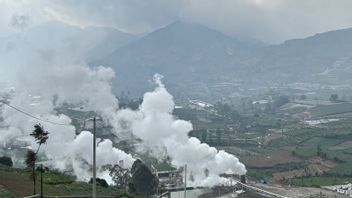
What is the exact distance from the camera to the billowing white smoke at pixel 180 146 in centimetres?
6819

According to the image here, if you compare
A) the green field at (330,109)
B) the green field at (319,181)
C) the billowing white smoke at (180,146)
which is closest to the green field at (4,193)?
the billowing white smoke at (180,146)

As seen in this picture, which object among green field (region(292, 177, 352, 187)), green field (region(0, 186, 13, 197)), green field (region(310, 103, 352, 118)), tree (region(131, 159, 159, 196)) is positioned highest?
green field (region(310, 103, 352, 118))

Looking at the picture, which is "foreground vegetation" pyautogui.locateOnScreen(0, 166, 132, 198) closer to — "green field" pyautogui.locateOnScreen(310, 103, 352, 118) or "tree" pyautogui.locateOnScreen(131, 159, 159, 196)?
"tree" pyautogui.locateOnScreen(131, 159, 159, 196)

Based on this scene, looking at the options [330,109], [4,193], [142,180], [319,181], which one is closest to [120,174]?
[142,180]

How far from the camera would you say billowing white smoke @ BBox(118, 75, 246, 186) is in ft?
224

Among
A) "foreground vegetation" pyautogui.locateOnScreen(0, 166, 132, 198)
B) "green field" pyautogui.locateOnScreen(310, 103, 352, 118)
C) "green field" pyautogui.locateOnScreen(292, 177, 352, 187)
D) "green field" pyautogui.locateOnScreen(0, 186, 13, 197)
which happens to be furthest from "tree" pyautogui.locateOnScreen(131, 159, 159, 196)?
"green field" pyautogui.locateOnScreen(310, 103, 352, 118)

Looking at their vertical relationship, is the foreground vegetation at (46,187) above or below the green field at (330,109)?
below

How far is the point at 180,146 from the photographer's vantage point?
70.7 metres

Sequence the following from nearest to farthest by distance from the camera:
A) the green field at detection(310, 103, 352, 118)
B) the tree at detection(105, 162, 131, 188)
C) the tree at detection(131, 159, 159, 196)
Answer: the tree at detection(131, 159, 159, 196)
the tree at detection(105, 162, 131, 188)
the green field at detection(310, 103, 352, 118)

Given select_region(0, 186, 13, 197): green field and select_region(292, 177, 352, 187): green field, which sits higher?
select_region(0, 186, 13, 197): green field

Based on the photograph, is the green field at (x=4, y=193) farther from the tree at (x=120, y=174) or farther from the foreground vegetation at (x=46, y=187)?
the tree at (x=120, y=174)

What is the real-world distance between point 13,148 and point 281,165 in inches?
1544

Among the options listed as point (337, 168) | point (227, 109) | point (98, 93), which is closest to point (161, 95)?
point (98, 93)

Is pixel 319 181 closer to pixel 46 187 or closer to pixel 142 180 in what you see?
pixel 142 180
